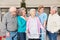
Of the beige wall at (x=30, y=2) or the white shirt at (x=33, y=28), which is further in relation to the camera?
the beige wall at (x=30, y=2)

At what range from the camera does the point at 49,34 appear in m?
6.76

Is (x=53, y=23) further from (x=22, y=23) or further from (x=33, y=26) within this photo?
(x=22, y=23)

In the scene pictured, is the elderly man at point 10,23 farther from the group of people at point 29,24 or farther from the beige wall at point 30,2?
the beige wall at point 30,2

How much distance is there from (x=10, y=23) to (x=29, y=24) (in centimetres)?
54

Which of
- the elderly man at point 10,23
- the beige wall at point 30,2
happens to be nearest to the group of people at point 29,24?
the elderly man at point 10,23

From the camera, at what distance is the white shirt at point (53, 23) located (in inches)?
258

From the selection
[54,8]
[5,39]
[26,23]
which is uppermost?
[54,8]

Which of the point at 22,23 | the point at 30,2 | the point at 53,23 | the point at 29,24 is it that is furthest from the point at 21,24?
the point at 30,2

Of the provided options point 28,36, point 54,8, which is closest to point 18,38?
point 28,36

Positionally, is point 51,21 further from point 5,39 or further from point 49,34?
point 5,39

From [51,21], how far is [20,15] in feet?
2.96

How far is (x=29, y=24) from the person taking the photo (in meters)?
6.48

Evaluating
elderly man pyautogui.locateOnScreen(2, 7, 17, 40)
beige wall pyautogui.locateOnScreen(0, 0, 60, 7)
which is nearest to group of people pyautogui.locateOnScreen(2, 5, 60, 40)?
elderly man pyautogui.locateOnScreen(2, 7, 17, 40)

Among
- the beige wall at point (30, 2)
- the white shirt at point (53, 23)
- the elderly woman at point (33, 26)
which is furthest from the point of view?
the beige wall at point (30, 2)
